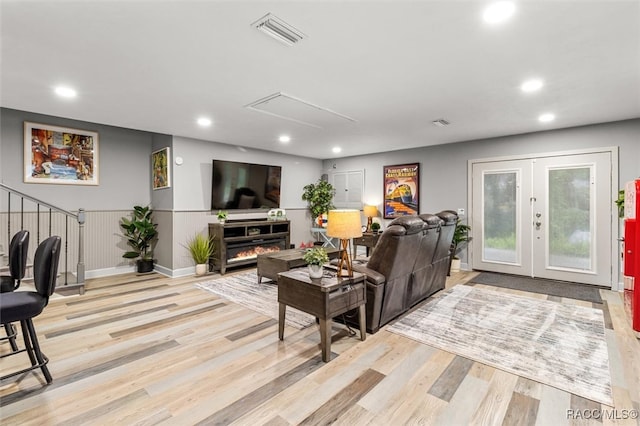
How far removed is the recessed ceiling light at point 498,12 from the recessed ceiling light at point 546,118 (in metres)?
2.70

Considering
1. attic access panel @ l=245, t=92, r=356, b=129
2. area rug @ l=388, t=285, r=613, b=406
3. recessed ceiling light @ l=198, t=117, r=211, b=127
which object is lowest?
area rug @ l=388, t=285, r=613, b=406

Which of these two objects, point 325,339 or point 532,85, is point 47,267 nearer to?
point 325,339

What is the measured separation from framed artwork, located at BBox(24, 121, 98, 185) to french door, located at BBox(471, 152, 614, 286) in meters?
6.67

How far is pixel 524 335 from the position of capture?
283cm

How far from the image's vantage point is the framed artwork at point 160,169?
5173 mm

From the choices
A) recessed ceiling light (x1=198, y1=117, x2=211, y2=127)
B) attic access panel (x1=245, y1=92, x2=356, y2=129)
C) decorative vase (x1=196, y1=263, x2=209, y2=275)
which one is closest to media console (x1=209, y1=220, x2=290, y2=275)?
decorative vase (x1=196, y1=263, x2=209, y2=275)

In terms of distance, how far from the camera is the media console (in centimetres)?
530

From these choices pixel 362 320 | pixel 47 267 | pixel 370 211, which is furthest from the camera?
pixel 370 211

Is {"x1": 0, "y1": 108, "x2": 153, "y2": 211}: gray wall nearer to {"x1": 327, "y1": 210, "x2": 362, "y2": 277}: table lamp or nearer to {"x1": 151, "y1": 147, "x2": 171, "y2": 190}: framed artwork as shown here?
{"x1": 151, "y1": 147, "x2": 171, "y2": 190}: framed artwork

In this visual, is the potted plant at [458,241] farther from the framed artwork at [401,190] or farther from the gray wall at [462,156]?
the framed artwork at [401,190]

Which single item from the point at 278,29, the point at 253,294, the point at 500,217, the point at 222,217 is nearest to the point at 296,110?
the point at 278,29

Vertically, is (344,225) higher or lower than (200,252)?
higher

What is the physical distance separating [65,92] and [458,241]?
595cm

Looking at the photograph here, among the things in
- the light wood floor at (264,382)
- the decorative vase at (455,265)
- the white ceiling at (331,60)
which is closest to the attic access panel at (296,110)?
the white ceiling at (331,60)
